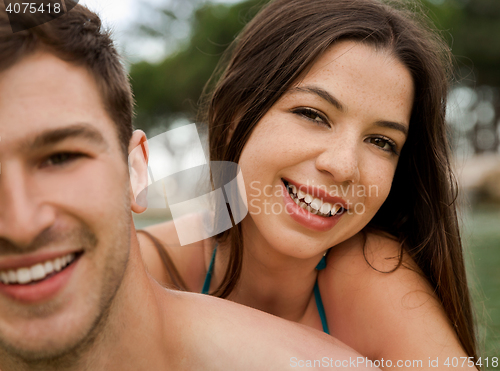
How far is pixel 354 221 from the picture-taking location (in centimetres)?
270

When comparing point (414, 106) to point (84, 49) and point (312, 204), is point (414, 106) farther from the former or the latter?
point (84, 49)

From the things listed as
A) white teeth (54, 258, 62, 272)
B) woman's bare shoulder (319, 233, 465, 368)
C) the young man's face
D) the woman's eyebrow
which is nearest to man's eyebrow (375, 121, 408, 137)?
the woman's eyebrow

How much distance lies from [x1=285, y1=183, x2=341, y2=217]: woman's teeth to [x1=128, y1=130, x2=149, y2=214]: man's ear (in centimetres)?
87

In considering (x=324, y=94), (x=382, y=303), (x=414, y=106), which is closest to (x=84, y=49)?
(x=324, y=94)

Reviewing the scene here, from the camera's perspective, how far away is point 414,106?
2773mm

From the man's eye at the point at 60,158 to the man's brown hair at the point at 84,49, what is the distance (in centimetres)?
23

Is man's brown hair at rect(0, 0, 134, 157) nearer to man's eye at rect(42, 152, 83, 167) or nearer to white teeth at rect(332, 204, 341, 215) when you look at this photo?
man's eye at rect(42, 152, 83, 167)

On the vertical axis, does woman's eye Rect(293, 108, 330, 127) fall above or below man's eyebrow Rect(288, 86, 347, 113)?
below

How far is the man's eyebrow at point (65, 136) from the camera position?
153cm

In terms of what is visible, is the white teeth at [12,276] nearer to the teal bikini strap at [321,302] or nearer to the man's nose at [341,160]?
the man's nose at [341,160]

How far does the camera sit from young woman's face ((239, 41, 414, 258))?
2.44 meters

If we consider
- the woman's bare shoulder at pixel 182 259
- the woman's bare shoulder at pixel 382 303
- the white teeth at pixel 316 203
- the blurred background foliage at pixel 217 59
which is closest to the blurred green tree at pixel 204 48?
the blurred background foliage at pixel 217 59

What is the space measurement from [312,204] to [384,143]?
0.55 m

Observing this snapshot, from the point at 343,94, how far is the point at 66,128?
138 cm
